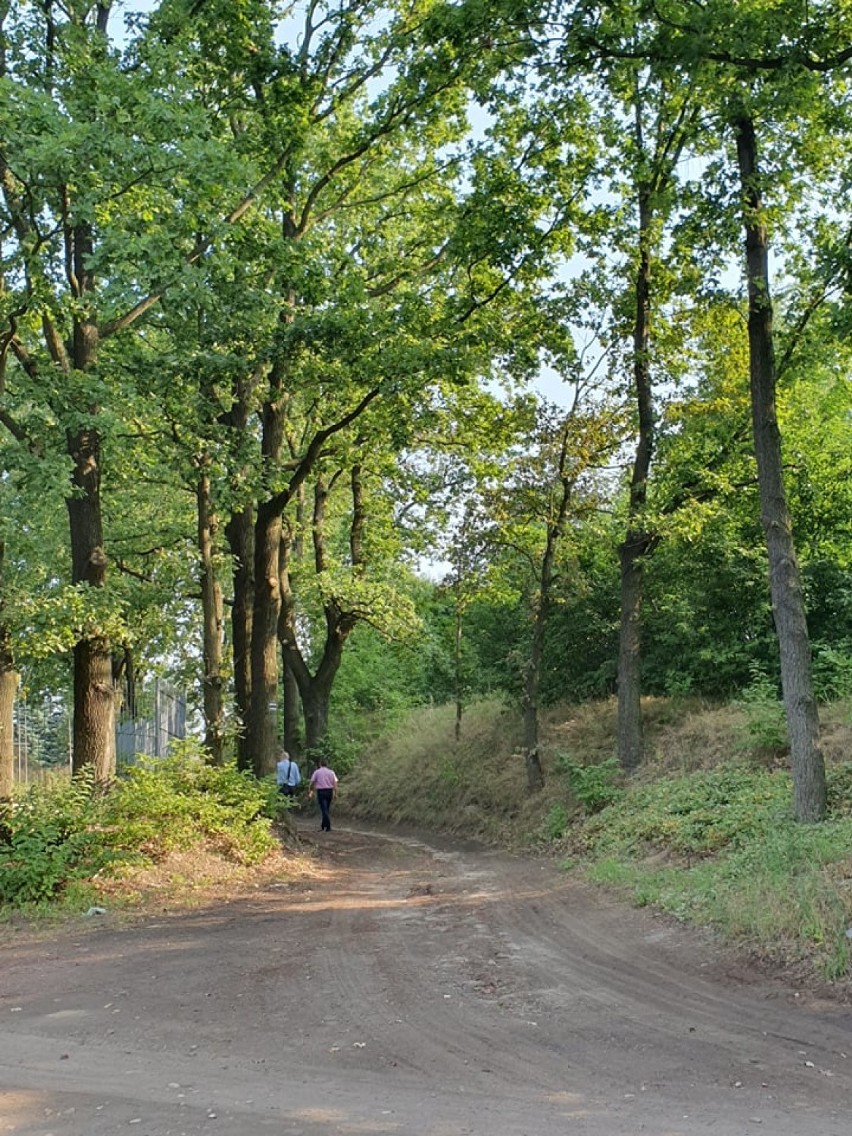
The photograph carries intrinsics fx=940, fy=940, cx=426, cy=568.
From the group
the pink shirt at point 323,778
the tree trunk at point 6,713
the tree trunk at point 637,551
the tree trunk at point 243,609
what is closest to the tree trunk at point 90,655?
the tree trunk at point 6,713

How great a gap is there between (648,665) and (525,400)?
6.97m

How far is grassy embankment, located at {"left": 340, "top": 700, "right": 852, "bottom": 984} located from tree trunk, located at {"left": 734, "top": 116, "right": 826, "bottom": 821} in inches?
24.0

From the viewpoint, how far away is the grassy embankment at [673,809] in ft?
28.2

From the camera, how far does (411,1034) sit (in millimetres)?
6543

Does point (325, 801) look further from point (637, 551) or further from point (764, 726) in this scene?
point (764, 726)

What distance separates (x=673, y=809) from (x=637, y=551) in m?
6.25

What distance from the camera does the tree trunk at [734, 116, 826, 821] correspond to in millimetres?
11500

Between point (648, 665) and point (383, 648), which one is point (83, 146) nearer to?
point (648, 665)

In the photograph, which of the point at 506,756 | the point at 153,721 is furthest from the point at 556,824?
the point at 153,721

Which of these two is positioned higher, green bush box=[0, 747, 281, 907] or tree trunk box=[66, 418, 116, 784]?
tree trunk box=[66, 418, 116, 784]

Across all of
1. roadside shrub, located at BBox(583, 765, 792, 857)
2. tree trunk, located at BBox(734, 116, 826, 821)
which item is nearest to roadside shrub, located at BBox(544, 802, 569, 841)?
roadside shrub, located at BBox(583, 765, 792, 857)

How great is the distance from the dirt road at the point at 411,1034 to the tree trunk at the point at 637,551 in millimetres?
8579

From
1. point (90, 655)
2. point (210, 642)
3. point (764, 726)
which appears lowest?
point (764, 726)

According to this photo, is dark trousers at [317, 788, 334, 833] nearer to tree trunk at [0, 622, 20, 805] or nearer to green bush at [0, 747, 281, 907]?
green bush at [0, 747, 281, 907]
